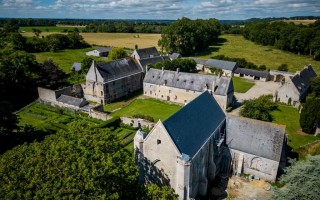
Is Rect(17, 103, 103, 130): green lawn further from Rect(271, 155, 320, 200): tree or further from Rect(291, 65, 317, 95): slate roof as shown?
Rect(291, 65, 317, 95): slate roof

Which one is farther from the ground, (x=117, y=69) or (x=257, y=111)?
(x=117, y=69)

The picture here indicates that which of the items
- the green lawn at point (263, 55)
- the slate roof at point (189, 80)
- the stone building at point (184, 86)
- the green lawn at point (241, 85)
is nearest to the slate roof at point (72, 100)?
the stone building at point (184, 86)

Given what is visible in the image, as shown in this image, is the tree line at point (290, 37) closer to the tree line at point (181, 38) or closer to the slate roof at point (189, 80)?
the tree line at point (181, 38)

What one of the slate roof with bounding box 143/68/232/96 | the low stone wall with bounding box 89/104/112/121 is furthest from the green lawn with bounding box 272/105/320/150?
the low stone wall with bounding box 89/104/112/121

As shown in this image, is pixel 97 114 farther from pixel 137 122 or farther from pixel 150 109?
pixel 150 109

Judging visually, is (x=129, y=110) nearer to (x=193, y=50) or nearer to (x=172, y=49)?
(x=172, y=49)

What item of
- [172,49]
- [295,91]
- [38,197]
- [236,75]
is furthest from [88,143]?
[172,49]

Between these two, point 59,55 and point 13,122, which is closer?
point 13,122

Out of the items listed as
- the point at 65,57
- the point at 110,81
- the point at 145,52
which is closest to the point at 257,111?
the point at 110,81
